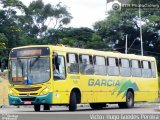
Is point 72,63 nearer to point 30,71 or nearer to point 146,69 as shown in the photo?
point 30,71

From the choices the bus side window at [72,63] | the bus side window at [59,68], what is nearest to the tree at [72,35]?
the bus side window at [72,63]

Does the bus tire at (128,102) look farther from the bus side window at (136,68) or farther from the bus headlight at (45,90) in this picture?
the bus headlight at (45,90)

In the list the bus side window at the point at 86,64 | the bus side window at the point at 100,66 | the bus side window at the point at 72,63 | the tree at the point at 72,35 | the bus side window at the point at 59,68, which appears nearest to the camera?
the bus side window at the point at 59,68

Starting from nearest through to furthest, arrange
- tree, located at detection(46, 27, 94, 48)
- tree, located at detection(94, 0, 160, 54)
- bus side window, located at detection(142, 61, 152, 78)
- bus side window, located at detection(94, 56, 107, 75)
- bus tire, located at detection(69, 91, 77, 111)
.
Answer: bus tire, located at detection(69, 91, 77, 111) < bus side window, located at detection(94, 56, 107, 75) < bus side window, located at detection(142, 61, 152, 78) < tree, located at detection(94, 0, 160, 54) < tree, located at detection(46, 27, 94, 48)

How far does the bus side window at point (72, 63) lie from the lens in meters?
25.2

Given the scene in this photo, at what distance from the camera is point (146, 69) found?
106ft

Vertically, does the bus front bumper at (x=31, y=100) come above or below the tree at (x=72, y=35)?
below

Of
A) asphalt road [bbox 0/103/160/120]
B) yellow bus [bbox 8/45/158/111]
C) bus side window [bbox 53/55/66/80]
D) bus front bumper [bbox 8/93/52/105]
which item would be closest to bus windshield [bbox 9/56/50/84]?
yellow bus [bbox 8/45/158/111]

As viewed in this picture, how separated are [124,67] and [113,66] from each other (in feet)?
3.96

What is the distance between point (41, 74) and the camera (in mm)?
24156

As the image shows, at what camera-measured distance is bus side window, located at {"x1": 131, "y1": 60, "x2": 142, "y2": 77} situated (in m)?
30.9

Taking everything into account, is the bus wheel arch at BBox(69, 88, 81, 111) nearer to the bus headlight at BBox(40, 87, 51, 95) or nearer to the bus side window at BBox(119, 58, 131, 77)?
the bus headlight at BBox(40, 87, 51, 95)

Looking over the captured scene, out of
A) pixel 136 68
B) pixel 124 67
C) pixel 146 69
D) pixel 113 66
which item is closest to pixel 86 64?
pixel 113 66

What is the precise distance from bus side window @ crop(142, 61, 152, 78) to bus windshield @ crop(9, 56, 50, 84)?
9.33m
